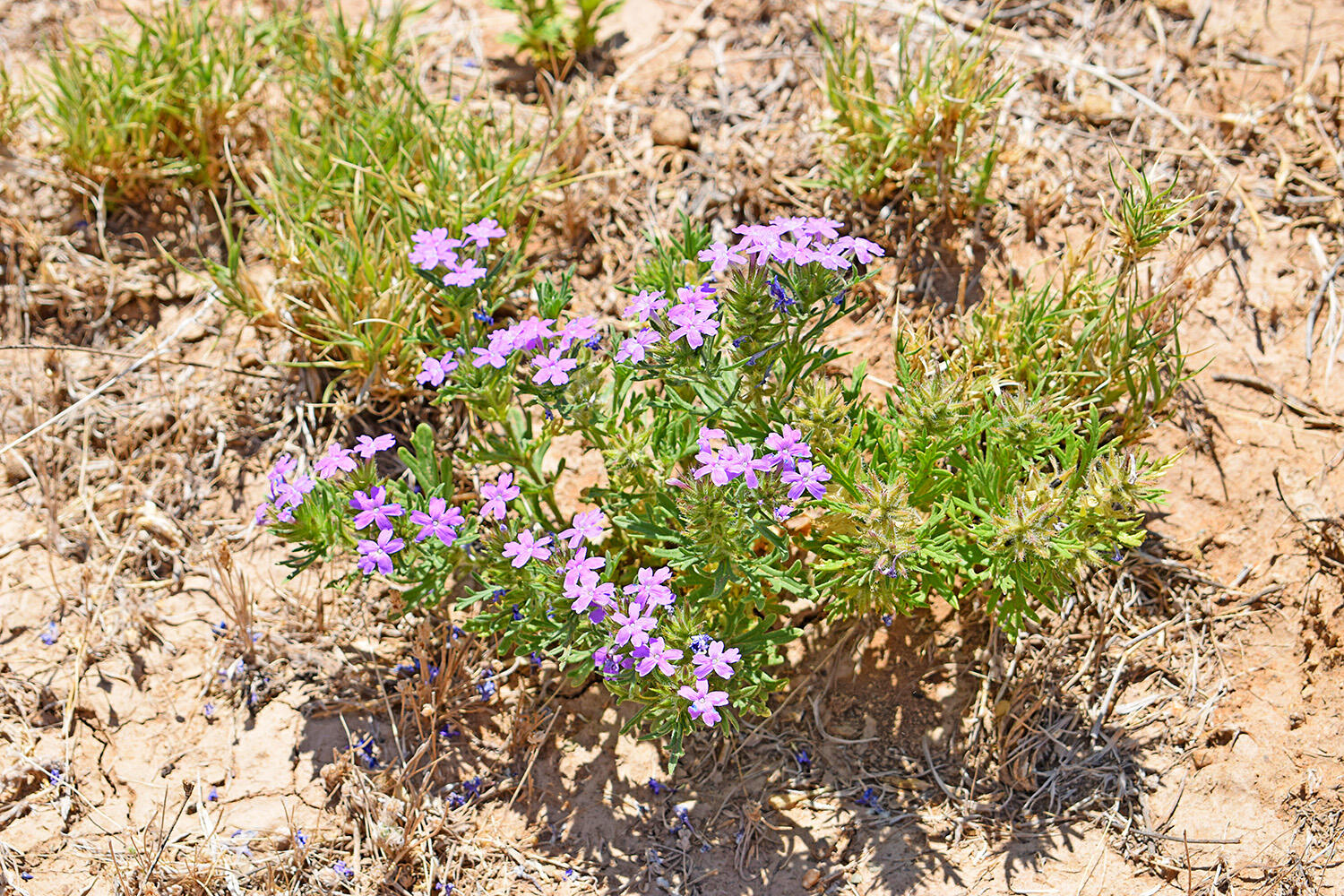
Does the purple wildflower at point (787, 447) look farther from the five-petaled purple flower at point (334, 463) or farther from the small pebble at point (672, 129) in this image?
the small pebble at point (672, 129)

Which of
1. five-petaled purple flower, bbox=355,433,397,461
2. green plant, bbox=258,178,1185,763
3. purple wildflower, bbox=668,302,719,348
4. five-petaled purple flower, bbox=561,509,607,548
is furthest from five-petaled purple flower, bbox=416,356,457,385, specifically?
purple wildflower, bbox=668,302,719,348

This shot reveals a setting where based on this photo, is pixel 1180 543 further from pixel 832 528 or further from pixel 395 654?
pixel 395 654

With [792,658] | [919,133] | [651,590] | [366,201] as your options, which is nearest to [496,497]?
[651,590]

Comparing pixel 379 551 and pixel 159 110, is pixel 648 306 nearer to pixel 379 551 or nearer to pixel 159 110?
pixel 379 551

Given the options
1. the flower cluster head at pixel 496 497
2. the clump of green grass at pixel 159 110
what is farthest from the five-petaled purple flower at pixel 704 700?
the clump of green grass at pixel 159 110

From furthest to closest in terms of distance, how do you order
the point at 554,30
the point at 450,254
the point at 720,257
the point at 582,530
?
the point at 554,30 → the point at 450,254 → the point at 582,530 → the point at 720,257

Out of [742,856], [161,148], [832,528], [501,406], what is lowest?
[742,856]

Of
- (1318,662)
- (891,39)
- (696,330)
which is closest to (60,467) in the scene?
(696,330)
